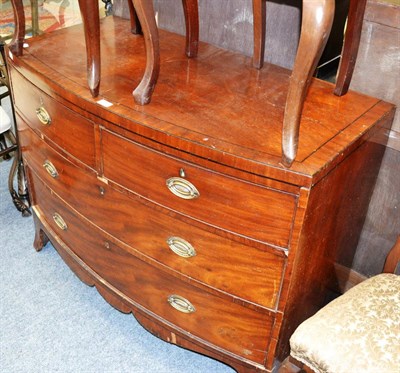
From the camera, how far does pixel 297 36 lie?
5.03 feet

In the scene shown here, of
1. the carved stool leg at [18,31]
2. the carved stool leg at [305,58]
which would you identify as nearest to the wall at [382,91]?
the carved stool leg at [305,58]

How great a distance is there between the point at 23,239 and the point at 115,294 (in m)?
0.72

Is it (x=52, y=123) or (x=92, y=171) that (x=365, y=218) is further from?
(x=52, y=123)

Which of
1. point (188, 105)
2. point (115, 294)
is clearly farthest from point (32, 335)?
point (188, 105)

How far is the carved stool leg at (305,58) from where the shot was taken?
0.95m

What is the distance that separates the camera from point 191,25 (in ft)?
5.21

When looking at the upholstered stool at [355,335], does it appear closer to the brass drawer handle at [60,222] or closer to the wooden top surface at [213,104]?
the wooden top surface at [213,104]

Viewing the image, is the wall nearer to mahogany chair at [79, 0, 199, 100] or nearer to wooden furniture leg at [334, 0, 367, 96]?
wooden furniture leg at [334, 0, 367, 96]

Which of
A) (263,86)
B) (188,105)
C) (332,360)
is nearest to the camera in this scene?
(332,360)

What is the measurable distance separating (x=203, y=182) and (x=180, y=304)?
1.50 ft

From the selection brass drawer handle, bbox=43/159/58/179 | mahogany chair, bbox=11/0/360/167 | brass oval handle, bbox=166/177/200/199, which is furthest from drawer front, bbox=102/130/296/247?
brass drawer handle, bbox=43/159/58/179

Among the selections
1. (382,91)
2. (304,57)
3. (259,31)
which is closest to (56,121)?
(259,31)

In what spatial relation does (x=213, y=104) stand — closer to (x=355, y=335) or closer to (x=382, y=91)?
(x=382, y=91)

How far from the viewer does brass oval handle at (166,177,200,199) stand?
127cm
